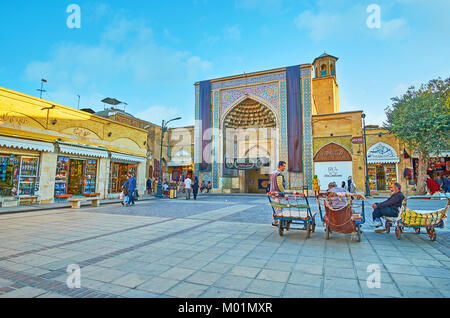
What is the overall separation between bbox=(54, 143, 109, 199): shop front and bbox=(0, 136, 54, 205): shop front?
986 millimetres

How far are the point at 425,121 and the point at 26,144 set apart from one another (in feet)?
75.1

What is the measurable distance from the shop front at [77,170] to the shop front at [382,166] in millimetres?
20945

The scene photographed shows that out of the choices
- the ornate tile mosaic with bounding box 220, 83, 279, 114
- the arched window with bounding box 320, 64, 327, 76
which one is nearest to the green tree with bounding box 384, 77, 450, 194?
the ornate tile mosaic with bounding box 220, 83, 279, 114

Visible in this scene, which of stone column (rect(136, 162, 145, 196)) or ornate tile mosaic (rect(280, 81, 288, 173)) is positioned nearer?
stone column (rect(136, 162, 145, 196))

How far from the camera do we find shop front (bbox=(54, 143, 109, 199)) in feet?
42.1

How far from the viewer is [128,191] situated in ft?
38.0

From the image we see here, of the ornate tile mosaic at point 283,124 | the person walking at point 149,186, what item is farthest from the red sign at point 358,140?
the person walking at point 149,186

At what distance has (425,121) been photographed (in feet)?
55.0

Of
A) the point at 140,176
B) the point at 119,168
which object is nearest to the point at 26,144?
the point at 119,168

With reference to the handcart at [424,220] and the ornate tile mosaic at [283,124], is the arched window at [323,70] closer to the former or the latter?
the ornate tile mosaic at [283,124]

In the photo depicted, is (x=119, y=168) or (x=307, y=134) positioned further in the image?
(x=307, y=134)

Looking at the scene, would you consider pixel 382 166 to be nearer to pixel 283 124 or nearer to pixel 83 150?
pixel 283 124

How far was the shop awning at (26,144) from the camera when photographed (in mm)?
10035

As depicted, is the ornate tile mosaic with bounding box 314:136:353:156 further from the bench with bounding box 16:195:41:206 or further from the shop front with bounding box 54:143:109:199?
the bench with bounding box 16:195:41:206
